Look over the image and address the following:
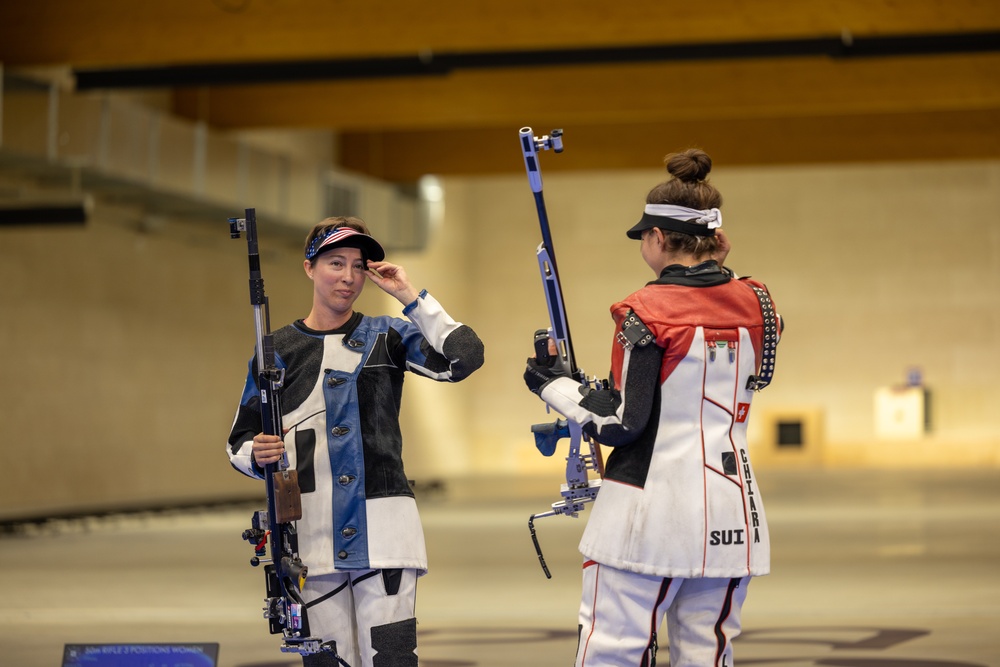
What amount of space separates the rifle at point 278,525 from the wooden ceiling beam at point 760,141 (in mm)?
20148

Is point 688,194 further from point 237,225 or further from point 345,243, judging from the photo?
point 237,225

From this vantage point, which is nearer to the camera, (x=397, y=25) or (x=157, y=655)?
(x=157, y=655)

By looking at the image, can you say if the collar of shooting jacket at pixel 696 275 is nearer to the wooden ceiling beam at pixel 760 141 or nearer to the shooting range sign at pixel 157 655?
the shooting range sign at pixel 157 655

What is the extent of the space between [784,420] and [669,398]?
2994 cm

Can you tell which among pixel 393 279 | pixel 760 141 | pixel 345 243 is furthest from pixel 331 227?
pixel 760 141

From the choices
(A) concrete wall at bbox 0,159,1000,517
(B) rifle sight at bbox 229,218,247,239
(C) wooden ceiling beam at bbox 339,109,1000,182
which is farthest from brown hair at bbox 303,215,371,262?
(A) concrete wall at bbox 0,159,1000,517

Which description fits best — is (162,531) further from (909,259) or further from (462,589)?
(909,259)

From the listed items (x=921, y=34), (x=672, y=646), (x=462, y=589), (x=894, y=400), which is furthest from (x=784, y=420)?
(x=672, y=646)

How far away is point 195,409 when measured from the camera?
2170cm

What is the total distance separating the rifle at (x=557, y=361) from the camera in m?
3.70

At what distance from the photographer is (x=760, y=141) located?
24.2 metres

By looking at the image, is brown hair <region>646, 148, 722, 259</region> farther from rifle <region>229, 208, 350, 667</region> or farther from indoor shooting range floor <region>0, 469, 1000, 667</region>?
A: indoor shooting range floor <region>0, 469, 1000, 667</region>

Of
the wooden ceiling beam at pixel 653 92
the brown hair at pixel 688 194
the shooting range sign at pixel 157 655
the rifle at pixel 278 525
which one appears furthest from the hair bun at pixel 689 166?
the wooden ceiling beam at pixel 653 92

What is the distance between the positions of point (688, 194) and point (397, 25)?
473 inches
